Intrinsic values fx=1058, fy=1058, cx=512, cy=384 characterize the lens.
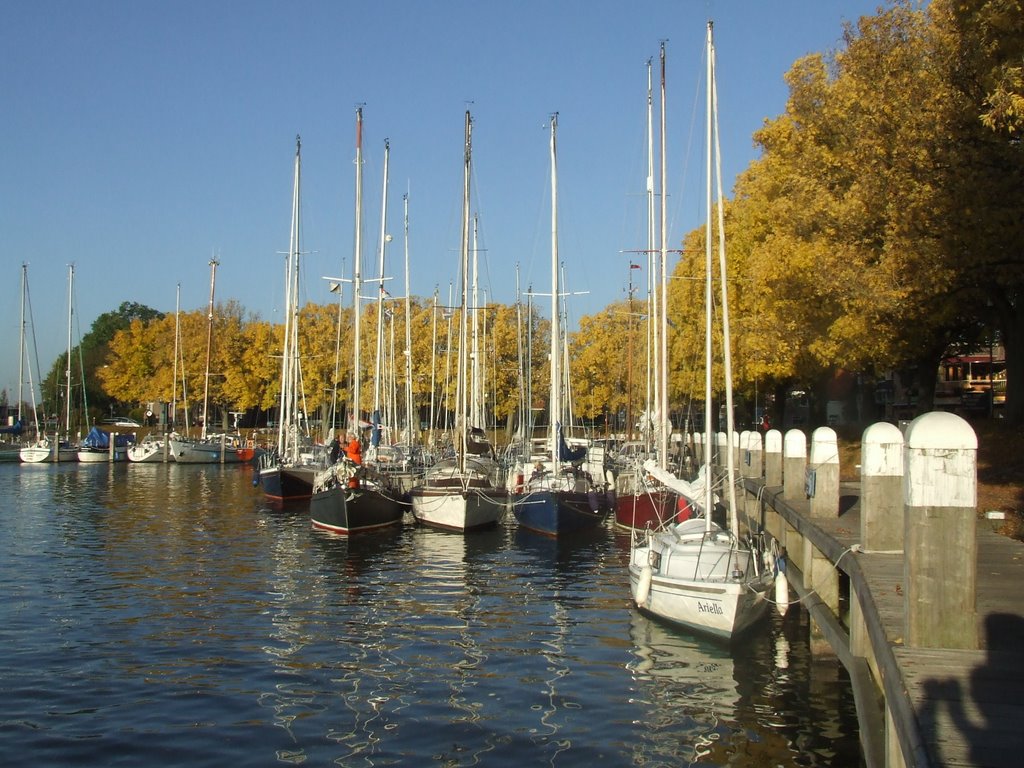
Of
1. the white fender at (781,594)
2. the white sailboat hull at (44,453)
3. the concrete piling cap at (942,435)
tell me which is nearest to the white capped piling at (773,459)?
the white fender at (781,594)

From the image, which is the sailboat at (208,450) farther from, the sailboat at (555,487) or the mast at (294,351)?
the sailboat at (555,487)

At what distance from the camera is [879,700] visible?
32.9ft

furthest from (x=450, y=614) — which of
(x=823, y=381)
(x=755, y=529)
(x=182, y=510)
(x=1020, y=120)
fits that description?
(x=823, y=381)

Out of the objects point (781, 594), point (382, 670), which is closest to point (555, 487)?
point (781, 594)

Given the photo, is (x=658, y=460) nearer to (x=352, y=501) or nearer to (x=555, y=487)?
(x=555, y=487)

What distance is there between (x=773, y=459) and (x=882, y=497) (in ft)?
41.9

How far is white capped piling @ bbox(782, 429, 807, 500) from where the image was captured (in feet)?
65.5

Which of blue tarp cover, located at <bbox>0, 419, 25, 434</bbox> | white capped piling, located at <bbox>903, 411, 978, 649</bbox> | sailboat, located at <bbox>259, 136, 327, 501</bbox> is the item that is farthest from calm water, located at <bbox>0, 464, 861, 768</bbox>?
blue tarp cover, located at <bbox>0, 419, 25, 434</bbox>

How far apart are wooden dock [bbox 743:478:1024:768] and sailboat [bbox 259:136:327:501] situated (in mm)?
31272

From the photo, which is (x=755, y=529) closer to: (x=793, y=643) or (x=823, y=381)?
(x=793, y=643)

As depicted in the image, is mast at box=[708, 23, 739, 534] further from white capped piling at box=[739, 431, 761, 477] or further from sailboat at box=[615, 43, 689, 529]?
white capped piling at box=[739, 431, 761, 477]

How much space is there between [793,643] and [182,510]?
94.5 ft

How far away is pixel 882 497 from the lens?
12391 mm

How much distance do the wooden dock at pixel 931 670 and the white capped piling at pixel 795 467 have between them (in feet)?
17.0
